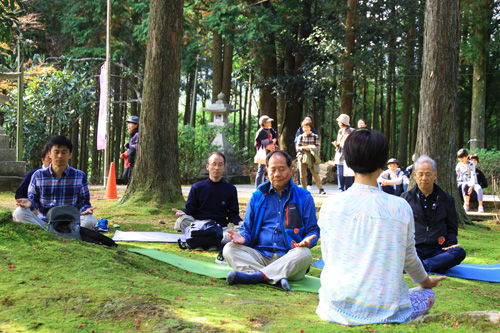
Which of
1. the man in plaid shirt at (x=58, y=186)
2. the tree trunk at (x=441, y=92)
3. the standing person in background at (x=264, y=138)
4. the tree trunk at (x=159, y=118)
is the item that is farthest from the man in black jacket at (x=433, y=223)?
the standing person in background at (x=264, y=138)

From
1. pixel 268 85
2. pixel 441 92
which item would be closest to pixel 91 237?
pixel 441 92

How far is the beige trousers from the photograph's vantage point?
15.5 ft

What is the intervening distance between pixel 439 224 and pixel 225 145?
1426cm

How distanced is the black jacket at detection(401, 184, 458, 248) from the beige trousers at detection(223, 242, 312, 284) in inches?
64.8

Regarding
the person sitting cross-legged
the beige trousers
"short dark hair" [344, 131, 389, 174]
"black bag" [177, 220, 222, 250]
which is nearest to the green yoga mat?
the beige trousers

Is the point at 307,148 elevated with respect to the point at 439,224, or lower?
elevated

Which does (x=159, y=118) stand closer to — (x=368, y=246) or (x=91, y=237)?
(x=91, y=237)

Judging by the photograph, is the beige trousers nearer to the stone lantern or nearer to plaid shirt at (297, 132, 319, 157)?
plaid shirt at (297, 132, 319, 157)

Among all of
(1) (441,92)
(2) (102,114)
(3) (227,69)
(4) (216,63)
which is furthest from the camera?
(3) (227,69)

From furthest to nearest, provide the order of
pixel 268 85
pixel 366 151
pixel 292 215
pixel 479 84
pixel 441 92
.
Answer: pixel 268 85
pixel 479 84
pixel 441 92
pixel 292 215
pixel 366 151

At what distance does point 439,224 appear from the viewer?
227 inches

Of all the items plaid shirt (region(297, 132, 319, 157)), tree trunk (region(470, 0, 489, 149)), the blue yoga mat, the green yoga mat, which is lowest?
the blue yoga mat

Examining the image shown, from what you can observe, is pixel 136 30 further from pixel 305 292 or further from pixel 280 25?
pixel 305 292

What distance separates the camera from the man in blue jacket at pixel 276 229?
482 cm
